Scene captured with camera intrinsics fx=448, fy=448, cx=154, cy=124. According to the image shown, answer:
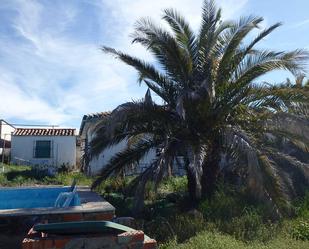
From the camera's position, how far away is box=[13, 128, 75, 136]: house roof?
27875 mm

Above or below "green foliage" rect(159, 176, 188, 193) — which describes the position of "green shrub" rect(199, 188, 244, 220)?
below

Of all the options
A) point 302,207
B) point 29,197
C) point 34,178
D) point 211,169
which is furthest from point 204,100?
point 34,178

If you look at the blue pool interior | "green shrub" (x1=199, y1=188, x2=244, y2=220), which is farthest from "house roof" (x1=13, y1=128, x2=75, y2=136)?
"green shrub" (x1=199, y1=188, x2=244, y2=220)

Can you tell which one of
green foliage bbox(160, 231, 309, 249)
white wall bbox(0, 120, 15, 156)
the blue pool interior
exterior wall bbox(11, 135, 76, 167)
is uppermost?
white wall bbox(0, 120, 15, 156)

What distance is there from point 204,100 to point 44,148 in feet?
61.5

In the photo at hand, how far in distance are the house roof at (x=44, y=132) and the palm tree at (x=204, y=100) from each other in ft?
53.4

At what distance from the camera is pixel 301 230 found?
8.43 m

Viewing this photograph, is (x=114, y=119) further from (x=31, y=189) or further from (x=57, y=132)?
(x=57, y=132)

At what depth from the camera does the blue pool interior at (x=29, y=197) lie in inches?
528

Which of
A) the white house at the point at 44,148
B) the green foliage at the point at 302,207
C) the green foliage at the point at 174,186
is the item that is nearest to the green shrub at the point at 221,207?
the green foliage at the point at 302,207

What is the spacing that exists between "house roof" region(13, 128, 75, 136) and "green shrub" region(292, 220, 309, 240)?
21.0 meters

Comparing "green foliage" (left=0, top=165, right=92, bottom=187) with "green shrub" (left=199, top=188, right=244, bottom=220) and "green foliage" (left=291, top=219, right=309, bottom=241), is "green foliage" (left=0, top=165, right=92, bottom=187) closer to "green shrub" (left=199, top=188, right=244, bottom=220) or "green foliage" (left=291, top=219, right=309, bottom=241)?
"green shrub" (left=199, top=188, right=244, bottom=220)

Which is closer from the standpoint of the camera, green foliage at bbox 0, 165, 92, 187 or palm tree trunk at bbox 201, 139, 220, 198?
palm tree trunk at bbox 201, 139, 220, 198

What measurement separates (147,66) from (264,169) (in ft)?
14.3
